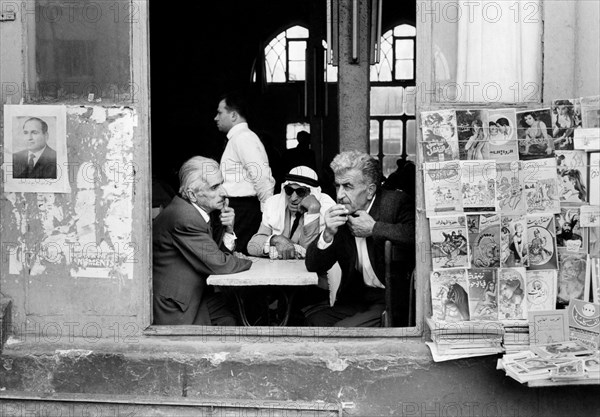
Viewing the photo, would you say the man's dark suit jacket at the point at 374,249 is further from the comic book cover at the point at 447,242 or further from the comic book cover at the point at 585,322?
the comic book cover at the point at 585,322

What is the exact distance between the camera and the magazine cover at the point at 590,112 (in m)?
4.73

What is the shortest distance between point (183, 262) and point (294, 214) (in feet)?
4.24

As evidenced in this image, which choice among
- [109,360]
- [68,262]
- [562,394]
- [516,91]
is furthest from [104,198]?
[562,394]

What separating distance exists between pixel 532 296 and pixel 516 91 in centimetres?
107

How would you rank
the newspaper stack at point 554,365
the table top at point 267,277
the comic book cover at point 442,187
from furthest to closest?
the table top at point 267,277, the comic book cover at point 442,187, the newspaper stack at point 554,365

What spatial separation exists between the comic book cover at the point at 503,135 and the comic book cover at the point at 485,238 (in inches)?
12.1

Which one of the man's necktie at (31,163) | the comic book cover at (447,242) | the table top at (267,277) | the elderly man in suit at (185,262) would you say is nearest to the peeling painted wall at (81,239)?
the man's necktie at (31,163)

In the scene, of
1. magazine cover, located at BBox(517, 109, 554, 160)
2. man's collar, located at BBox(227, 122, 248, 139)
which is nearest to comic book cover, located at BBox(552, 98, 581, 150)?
magazine cover, located at BBox(517, 109, 554, 160)

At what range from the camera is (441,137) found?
4836 mm

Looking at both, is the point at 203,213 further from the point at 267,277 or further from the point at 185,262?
the point at 267,277

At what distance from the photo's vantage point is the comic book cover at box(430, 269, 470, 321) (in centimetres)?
488

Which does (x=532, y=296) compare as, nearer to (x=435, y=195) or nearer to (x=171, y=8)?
(x=435, y=195)

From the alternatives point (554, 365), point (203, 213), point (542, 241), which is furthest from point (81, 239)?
point (554, 365)

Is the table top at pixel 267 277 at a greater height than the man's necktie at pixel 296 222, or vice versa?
the man's necktie at pixel 296 222
